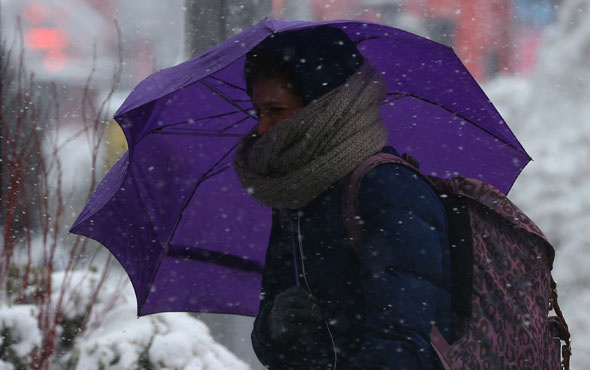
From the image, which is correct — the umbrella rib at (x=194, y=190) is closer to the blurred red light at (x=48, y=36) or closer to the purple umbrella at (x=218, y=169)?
the purple umbrella at (x=218, y=169)

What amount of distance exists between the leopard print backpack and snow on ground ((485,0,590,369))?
16.1 feet

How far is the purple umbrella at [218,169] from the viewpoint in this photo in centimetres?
200

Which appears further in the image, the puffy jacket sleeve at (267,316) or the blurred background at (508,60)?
the blurred background at (508,60)

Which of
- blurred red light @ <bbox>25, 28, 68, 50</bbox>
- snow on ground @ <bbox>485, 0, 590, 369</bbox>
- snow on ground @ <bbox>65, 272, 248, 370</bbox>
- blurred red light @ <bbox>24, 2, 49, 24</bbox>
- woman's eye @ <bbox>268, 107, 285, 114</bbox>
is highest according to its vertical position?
blurred red light @ <bbox>24, 2, 49, 24</bbox>

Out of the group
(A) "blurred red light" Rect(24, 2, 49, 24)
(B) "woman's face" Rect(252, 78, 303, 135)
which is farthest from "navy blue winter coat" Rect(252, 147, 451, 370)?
(A) "blurred red light" Rect(24, 2, 49, 24)

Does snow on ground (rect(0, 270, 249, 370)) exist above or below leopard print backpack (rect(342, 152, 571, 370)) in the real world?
below

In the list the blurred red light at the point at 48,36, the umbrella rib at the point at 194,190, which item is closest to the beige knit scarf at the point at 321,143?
the umbrella rib at the point at 194,190

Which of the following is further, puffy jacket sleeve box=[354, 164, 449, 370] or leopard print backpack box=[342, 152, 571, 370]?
leopard print backpack box=[342, 152, 571, 370]

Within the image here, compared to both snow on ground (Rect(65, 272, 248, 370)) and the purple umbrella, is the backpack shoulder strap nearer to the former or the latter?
the purple umbrella

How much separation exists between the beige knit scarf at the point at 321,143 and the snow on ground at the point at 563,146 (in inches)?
204

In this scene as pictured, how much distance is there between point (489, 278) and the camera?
4.75ft

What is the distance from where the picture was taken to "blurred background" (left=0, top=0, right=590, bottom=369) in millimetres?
6453

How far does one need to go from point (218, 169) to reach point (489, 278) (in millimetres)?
1035

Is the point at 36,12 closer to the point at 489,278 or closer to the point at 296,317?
the point at 296,317
